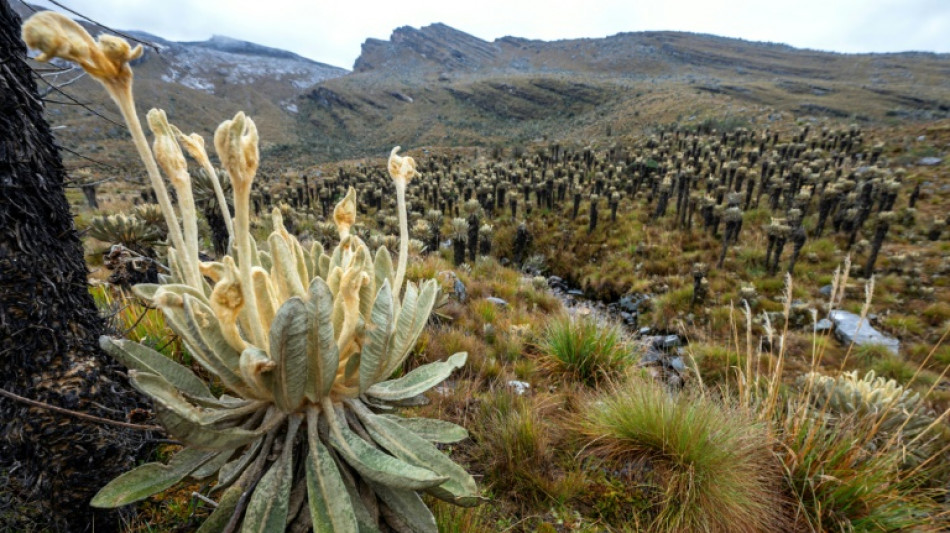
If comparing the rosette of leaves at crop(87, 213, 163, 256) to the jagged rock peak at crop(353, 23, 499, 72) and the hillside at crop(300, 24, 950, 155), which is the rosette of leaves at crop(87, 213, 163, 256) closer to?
the hillside at crop(300, 24, 950, 155)

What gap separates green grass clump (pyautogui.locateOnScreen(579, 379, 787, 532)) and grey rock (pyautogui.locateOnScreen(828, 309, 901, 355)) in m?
4.78

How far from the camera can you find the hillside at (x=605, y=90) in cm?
3378

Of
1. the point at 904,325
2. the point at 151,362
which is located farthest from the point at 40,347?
the point at 904,325

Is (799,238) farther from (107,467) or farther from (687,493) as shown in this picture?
(107,467)

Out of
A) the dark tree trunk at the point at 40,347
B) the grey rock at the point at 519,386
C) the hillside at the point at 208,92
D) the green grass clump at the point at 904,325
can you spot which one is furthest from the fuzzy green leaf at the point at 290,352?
the hillside at the point at 208,92

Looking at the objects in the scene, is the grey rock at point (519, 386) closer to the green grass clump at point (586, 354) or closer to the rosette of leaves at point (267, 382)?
the green grass clump at point (586, 354)

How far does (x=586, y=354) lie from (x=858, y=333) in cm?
495

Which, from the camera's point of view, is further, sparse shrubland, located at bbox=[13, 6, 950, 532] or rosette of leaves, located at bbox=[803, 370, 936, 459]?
rosette of leaves, located at bbox=[803, 370, 936, 459]

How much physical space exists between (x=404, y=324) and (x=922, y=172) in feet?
53.5

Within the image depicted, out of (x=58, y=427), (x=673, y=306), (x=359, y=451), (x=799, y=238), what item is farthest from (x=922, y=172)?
(x=58, y=427)

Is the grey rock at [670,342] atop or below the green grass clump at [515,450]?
below

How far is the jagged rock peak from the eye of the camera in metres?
111

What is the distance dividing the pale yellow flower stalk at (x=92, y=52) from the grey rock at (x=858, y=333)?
739cm

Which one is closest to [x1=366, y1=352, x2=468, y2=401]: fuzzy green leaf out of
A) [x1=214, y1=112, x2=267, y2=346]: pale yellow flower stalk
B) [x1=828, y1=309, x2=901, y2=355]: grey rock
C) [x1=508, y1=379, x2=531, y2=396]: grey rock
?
[x1=214, y1=112, x2=267, y2=346]: pale yellow flower stalk
